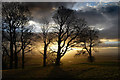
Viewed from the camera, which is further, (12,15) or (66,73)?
(12,15)

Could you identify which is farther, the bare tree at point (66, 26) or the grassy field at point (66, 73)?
the bare tree at point (66, 26)

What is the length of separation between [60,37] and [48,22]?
7762mm

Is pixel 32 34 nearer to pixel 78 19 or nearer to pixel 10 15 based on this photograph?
pixel 10 15

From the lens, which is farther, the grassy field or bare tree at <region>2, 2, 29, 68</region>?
bare tree at <region>2, 2, 29, 68</region>

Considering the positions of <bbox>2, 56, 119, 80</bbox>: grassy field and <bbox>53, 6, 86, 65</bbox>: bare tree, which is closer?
<bbox>2, 56, 119, 80</bbox>: grassy field

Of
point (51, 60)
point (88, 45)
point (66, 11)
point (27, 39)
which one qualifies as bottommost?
point (51, 60)

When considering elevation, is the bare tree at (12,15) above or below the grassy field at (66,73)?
above

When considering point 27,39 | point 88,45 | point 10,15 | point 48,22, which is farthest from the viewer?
point 88,45

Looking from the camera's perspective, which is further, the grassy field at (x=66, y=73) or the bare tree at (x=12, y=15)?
the bare tree at (x=12, y=15)

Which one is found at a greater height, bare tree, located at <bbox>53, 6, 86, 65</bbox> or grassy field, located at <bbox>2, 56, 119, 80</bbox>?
bare tree, located at <bbox>53, 6, 86, 65</bbox>

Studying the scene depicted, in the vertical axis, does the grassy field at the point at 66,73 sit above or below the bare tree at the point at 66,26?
below

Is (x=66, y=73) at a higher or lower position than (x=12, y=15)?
lower

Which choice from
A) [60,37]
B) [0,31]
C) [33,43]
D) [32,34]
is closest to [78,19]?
[60,37]

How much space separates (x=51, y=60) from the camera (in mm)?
24094
